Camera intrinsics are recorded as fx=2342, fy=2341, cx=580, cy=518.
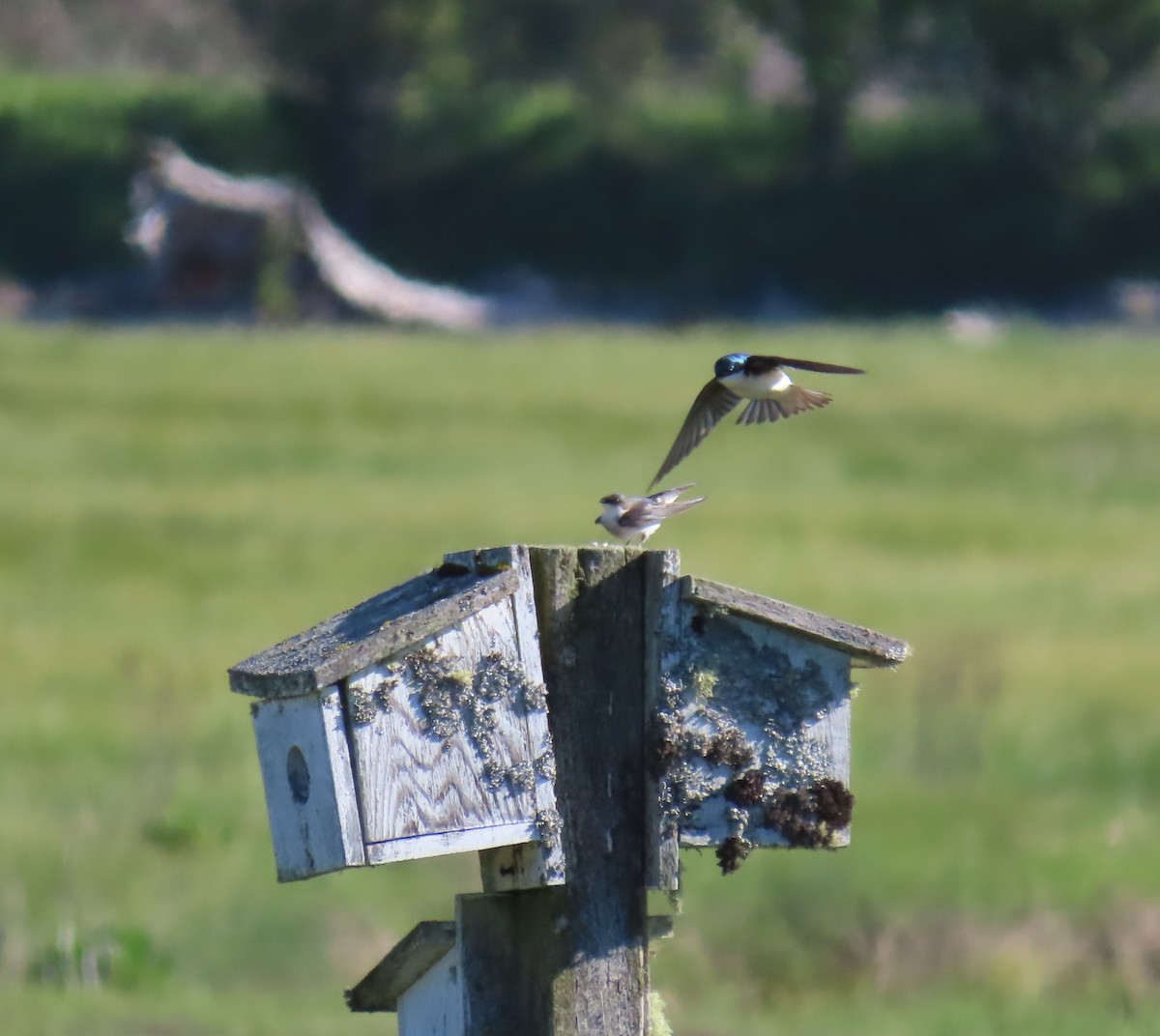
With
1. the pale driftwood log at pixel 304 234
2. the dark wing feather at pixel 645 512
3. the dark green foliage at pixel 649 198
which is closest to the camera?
the dark wing feather at pixel 645 512

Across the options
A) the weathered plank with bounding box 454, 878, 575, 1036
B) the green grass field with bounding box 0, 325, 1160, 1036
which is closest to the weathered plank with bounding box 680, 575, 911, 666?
the weathered plank with bounding box 454, 878, 575, 1036

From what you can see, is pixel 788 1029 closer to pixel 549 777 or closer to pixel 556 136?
pixel 549 777

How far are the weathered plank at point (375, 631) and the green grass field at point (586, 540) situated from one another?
11.6 feet

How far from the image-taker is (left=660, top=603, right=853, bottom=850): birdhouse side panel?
440 cm

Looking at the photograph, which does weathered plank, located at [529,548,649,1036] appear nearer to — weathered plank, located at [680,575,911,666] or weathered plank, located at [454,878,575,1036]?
weathered plank, located at [454,878,575,1036]

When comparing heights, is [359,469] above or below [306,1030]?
above

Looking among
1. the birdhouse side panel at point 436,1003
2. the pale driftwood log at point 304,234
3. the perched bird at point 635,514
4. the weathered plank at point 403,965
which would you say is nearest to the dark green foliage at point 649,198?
the pale driftwood log at point 304,234

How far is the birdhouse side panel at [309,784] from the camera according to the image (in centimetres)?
429

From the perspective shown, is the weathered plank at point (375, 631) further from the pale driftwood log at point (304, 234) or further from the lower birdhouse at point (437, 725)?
the pale driftwood log at point (304, 234)

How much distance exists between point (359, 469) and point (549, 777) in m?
Result: 22.2

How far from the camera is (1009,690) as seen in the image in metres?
15.9

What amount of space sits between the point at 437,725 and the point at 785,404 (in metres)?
1.61

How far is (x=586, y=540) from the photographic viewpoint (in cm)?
2194

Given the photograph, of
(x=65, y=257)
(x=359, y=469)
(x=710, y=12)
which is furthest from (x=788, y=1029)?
(x=710, y=12)
